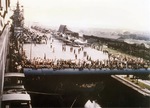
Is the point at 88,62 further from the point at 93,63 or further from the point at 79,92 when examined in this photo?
the point at 79,92

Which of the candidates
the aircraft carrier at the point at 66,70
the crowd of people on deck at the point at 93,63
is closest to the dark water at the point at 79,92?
the aircraft carrier at the point at 66,70

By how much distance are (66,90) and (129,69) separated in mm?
664

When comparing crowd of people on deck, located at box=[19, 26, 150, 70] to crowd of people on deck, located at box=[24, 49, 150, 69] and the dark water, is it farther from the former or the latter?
the dark water

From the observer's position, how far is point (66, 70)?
2840 mm

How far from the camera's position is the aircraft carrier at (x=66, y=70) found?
274 centimetres

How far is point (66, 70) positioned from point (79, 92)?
246 mm

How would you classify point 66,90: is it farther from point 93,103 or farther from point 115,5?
point 115,5

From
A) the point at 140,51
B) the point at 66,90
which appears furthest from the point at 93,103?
the point at 140,51

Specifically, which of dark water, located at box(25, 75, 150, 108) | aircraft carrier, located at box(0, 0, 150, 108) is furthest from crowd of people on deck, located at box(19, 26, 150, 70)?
dark water, located at box(25, 75, 150, 108)

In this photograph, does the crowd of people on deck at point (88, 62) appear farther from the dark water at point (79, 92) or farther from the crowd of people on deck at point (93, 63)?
the dark water at point (79, 92)

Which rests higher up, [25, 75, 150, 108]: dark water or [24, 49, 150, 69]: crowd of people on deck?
[24, 49, 150, 69]: crowd of people on deck

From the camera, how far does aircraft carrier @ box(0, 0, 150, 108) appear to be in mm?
2738

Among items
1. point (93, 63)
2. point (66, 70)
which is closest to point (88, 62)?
point (93, 63)

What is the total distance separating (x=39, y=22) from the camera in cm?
276
